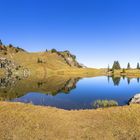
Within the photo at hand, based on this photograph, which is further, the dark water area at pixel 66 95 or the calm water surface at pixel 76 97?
the dark water area at pixel 66 95

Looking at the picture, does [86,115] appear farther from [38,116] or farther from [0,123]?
[0,123]

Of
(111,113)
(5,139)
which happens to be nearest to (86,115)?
(111,113)

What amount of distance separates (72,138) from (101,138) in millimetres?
2481

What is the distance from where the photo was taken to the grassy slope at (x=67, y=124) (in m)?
23.1

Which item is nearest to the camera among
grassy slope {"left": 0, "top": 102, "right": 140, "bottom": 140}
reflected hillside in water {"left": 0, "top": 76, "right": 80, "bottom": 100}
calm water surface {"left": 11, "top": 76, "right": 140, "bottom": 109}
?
grassy slope {"left": 0, "top": 102, "right": 140, "bottom": 140}

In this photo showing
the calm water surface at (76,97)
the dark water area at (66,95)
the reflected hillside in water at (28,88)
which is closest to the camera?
the calm water surface at (76,97)

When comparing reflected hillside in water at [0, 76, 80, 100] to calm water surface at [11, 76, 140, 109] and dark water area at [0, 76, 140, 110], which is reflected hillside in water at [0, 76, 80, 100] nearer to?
dark water area at [0, 76, 140, 110]

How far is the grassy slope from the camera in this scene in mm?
23109

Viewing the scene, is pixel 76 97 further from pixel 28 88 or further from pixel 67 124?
pixel 67 124

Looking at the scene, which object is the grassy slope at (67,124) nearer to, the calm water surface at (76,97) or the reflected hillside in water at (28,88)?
the calm water surface at (76,97)

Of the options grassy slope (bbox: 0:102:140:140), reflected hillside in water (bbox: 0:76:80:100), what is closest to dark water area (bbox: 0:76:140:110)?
reflected hillside in water (bbox: 0:76:80:100)

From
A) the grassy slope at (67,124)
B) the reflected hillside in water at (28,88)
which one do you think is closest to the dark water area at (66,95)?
the reflected hillside in water at (28,88)

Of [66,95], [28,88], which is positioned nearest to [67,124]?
[66,95]

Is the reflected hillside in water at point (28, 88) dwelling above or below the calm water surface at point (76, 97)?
above
